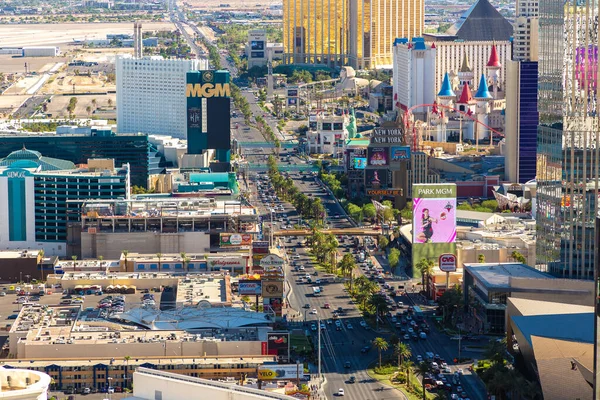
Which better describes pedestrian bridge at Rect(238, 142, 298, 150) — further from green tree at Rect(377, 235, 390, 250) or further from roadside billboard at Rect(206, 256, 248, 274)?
roadside billboard at Rect(206, 256, 248, 274)

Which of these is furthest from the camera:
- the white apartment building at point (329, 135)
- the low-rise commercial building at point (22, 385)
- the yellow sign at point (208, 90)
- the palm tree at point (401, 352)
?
the white apartment building at point (329, 135)

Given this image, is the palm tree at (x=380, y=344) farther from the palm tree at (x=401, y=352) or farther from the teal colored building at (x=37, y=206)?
the teal colored building at (x=37, y=206)

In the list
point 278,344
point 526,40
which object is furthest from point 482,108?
point 278,344

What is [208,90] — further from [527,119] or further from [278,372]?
[278,372]

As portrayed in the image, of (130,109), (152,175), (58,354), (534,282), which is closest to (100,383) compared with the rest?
(58,354)

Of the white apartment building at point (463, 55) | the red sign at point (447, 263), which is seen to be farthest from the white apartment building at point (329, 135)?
the red sign at point (447, 263)

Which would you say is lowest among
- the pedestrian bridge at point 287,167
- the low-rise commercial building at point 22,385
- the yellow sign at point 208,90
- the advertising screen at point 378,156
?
the pedestrian bridge at point 287,167

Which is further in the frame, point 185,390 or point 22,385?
point 22,385

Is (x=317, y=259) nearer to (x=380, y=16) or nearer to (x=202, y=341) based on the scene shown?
(x=202, y=341)

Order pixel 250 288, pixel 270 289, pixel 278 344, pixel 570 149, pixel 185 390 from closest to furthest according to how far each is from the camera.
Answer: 1. pixel 185 390
2. pixel 278 344
3. pixel 270 289
4. pixel 250 288
5. pixel 570 149
